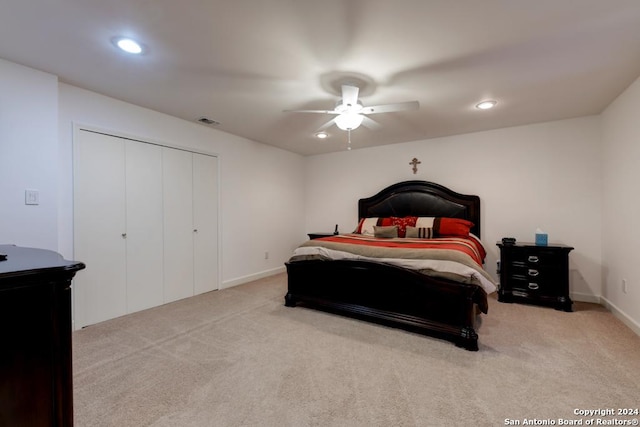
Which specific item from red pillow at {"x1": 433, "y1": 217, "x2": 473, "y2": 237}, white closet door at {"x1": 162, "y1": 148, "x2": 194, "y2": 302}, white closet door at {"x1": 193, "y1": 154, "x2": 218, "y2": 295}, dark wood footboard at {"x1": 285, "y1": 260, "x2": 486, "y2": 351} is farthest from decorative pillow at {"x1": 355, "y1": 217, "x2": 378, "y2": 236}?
white closet door at {"x1": 162, "y1": 148, "x2": 194, "y2": 302}

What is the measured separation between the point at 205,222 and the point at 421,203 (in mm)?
3210

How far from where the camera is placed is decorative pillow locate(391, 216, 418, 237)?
13.9 feet

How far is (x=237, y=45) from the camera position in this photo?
6.69 ft

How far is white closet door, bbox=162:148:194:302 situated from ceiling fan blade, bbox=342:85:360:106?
89.7 inches

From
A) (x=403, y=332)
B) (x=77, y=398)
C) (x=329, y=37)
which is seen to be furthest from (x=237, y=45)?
(x=403, y=332)

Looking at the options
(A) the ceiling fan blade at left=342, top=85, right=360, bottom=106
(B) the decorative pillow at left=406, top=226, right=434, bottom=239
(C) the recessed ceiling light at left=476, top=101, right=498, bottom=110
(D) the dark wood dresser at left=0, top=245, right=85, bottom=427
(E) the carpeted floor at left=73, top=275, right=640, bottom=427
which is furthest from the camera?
(B) the decorative pillow at left=406, top=226, right=434, bottom=239

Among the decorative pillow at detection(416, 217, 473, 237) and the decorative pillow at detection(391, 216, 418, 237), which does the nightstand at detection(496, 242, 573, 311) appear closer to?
the decorative pillow at detection(416, 217, 473, 237)

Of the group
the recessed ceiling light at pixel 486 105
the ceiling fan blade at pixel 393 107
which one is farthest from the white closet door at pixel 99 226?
the recessed ceiling light at pixel 486 105

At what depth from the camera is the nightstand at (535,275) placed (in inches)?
128

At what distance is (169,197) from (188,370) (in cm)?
221

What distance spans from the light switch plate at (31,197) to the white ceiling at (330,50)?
3.36 ft

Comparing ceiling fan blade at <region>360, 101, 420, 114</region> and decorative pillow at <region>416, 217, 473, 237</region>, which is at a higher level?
ceiling fan blade at <region>360, 101, 420, 114</region>

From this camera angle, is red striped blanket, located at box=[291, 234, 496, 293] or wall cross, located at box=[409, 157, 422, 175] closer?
red striped blanket, located at box=[291, 234, 496, 293]

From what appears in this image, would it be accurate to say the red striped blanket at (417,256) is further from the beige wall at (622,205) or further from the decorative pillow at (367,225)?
the beige wall at (622,205)
